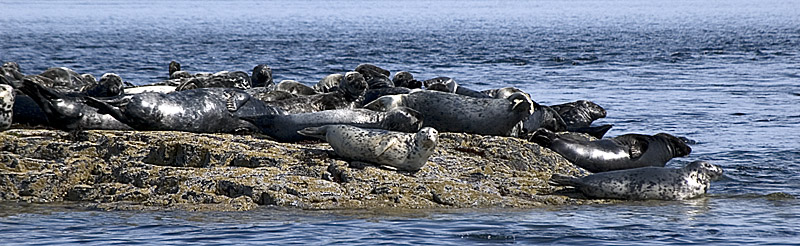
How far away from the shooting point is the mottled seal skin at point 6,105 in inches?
303

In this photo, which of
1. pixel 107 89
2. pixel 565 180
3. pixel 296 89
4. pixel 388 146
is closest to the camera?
pixel 388 146

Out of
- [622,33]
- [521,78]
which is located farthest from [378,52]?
[622,33]

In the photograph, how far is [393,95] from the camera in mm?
8844

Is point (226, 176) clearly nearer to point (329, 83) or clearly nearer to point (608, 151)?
point (608, 151)

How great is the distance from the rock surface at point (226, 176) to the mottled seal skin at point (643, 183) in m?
0.12

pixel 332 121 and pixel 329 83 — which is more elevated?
pixel 332 121

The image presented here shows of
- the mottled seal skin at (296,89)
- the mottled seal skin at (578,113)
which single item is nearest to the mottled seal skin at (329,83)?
the mottled seal skin at (296,89)

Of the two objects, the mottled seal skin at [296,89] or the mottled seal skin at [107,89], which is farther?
the mottled seal skin at [296,89]

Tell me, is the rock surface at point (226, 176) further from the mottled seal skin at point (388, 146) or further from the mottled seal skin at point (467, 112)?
the mottled seal skin at point (467, 112)

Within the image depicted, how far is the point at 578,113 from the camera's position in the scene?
1119cm

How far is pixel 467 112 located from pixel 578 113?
9.60 ft

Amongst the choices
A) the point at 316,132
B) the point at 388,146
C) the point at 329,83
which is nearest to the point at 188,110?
the point at 316,132

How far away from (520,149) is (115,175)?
9.34 ft

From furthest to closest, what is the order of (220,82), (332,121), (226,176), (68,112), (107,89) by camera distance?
1. (220,82)
2. (107,89)
3. (332,121)
4. (68,112)
5. (226,176)
